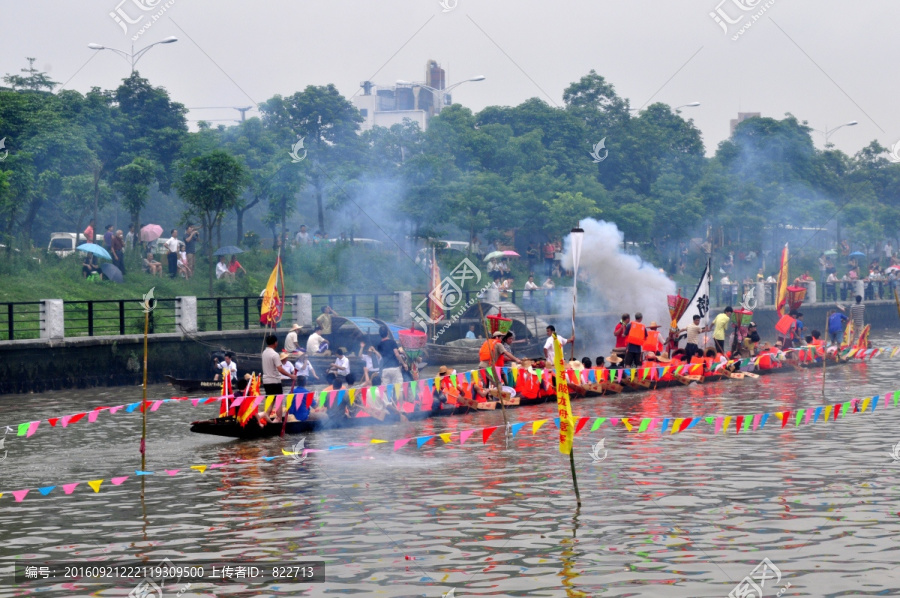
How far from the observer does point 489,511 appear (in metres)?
12.0

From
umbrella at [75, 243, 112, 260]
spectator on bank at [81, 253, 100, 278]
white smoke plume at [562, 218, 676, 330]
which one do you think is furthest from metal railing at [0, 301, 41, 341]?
white smoke plume at [562, 218, 676, 330]

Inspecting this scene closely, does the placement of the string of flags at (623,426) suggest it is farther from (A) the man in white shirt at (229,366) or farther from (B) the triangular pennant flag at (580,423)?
(A) the man in white shirt at (229,366)

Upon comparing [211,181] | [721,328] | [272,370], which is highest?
[211,181]

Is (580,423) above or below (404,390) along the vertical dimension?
below

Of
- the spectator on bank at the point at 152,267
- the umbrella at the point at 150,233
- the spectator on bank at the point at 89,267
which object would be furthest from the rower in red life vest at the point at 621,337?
the umbrella at the point at 150,233

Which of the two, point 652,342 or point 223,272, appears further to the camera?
point 223,272

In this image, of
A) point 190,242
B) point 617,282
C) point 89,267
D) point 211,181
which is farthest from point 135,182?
point 617,282

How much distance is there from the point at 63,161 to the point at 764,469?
32833 millimetres

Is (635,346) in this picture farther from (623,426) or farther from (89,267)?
(89,267)

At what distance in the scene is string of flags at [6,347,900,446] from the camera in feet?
57.2

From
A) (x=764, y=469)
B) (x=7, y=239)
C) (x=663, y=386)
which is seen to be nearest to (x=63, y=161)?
(x=7, y=239)

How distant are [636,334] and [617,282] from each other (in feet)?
53.2

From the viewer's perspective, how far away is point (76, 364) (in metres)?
26.8

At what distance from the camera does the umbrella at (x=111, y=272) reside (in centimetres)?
3397
